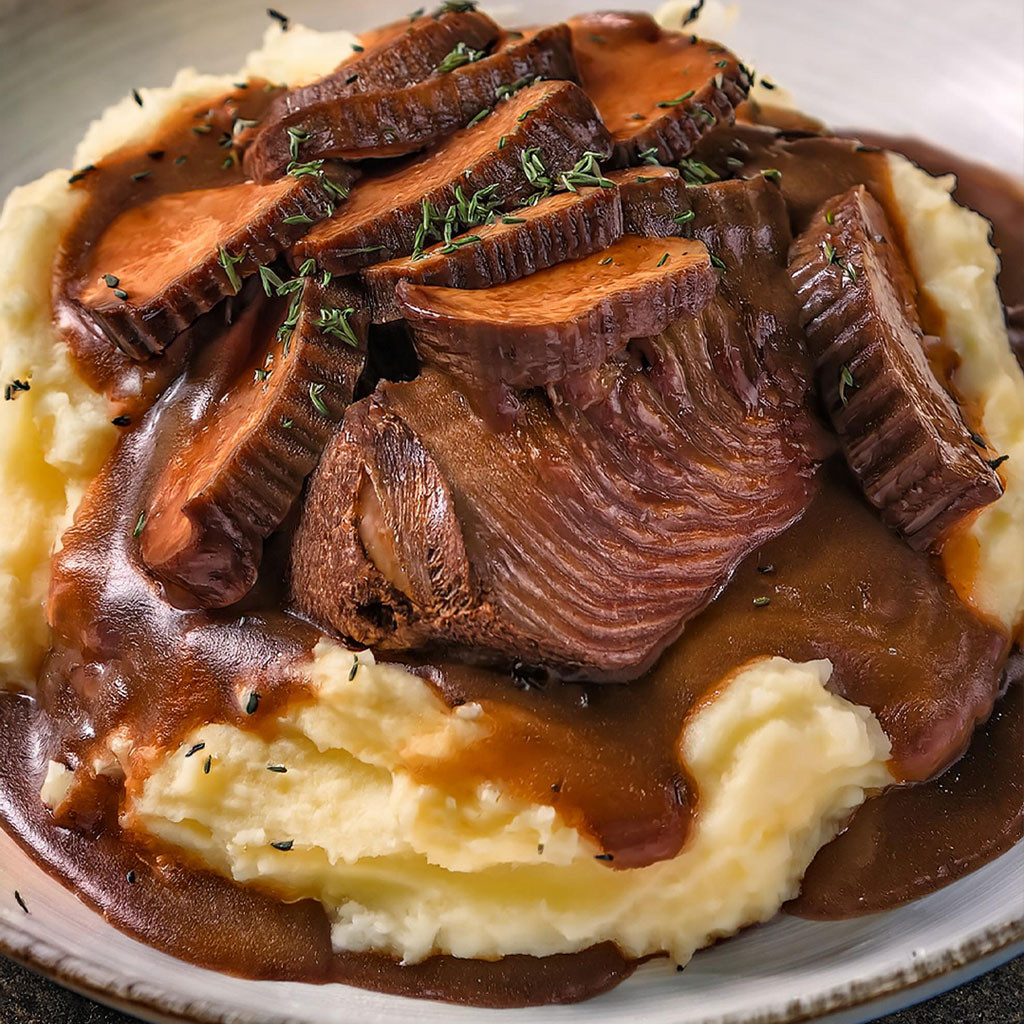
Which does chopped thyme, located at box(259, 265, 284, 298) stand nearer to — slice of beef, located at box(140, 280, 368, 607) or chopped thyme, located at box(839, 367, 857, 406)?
slice of beef, located at box(140, 280, 368, 607)

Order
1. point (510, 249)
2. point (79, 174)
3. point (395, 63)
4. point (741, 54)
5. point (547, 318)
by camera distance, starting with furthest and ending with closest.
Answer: point (741, 54) → point (79, 174) → point (395, 63) → point (510, 249) → point (547, 318)

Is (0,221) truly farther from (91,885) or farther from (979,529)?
(979,529)

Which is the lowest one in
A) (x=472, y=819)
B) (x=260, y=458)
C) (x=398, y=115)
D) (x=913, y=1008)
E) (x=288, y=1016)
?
(x=913, y=1008)

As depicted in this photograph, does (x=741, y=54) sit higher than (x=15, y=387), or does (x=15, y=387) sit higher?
(x=15, y=387)

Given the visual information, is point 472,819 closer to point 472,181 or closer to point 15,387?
point 472,181

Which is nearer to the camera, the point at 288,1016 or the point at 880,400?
the point at 288,1016

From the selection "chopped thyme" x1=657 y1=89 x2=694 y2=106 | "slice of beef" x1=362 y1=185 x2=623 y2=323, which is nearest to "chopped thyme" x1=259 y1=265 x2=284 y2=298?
"slice of beef" x1=362 y1=185 x2=623 y2=323

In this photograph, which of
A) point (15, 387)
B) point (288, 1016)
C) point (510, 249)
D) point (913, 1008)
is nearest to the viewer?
point (288, 1016)

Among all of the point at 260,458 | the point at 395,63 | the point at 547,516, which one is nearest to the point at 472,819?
the point at 547,516
